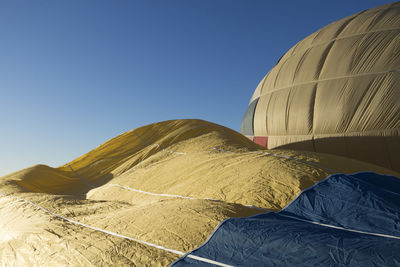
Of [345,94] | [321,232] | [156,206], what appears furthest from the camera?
[345,94]

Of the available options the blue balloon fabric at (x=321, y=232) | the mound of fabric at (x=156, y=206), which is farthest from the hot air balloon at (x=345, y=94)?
the blue balloon fabric at (x=321, y=232)

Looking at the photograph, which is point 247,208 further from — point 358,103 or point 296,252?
point 358,103

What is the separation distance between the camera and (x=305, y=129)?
5320 millimetres

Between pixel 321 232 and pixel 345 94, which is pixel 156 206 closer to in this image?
pixel 321 232

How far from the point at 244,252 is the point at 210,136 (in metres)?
3.78

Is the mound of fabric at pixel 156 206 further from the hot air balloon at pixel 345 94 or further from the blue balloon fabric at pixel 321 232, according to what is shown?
the hot air balloon at pixel 345 94

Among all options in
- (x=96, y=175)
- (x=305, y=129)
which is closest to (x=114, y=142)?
(x=96, y=175)

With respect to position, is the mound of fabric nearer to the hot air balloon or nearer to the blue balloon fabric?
the blue balloon fabric

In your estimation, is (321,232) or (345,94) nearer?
(321,232)

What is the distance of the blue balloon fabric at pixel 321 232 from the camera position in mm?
1757

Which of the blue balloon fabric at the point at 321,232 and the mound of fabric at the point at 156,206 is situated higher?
the mound of fabric at the point at 156,206

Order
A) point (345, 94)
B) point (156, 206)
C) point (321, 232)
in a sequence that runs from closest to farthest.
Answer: point (321, 232), point (156, 206), point (345, 94)

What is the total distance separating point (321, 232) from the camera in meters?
2.03

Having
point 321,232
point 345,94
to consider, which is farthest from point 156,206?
point 345,94
